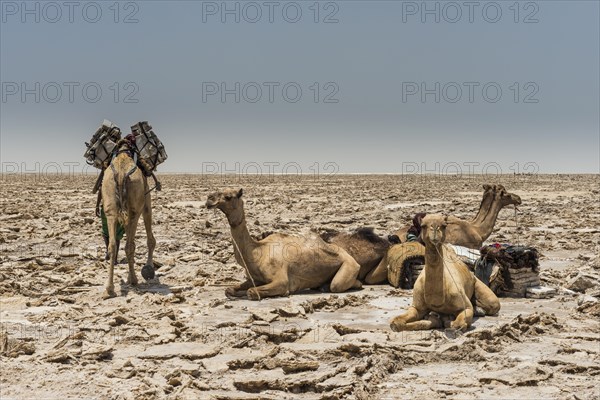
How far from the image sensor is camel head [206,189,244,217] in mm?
10109

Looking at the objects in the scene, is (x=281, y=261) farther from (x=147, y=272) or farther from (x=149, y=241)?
(x=149, y=241)

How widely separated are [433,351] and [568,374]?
1.30 m

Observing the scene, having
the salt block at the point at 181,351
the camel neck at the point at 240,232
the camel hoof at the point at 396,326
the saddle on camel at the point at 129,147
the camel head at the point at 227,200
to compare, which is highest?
the saddle on camel at the point at 129,147

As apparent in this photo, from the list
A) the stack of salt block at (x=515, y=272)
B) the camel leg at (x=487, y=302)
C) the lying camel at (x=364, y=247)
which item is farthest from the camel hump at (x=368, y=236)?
the camel leg at (x=487, y=302)

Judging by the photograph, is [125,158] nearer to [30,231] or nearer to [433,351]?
[433,351]

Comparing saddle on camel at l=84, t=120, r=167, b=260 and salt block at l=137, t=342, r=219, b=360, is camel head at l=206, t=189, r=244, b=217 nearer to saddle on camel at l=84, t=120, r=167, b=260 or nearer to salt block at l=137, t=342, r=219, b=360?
saddle on camel at l=84, t=120, r=167, b=260

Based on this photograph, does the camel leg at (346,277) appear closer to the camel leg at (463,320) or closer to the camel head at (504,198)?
the camel leg at (463,320)

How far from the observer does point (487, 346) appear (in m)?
7.41

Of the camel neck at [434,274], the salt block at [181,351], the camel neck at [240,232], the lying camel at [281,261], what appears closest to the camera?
the salt block at [181,351]

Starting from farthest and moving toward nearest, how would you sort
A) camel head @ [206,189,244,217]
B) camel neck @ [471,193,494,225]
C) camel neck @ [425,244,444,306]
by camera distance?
camel neck @ [471,193,494,225] → camel head @ [206,189,244,217] → camel neck @ [425,244,444,306]

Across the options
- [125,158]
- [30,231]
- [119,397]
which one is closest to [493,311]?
[119,397]

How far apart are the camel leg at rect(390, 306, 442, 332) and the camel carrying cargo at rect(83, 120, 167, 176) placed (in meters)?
5.34

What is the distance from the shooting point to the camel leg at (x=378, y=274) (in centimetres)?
1148

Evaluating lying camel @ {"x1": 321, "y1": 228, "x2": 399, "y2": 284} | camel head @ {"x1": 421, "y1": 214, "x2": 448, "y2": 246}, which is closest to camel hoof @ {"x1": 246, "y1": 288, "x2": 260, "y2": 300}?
lying camel @ {"x1": 321, "y1": 228, "x2": 399, "y2": 284}
